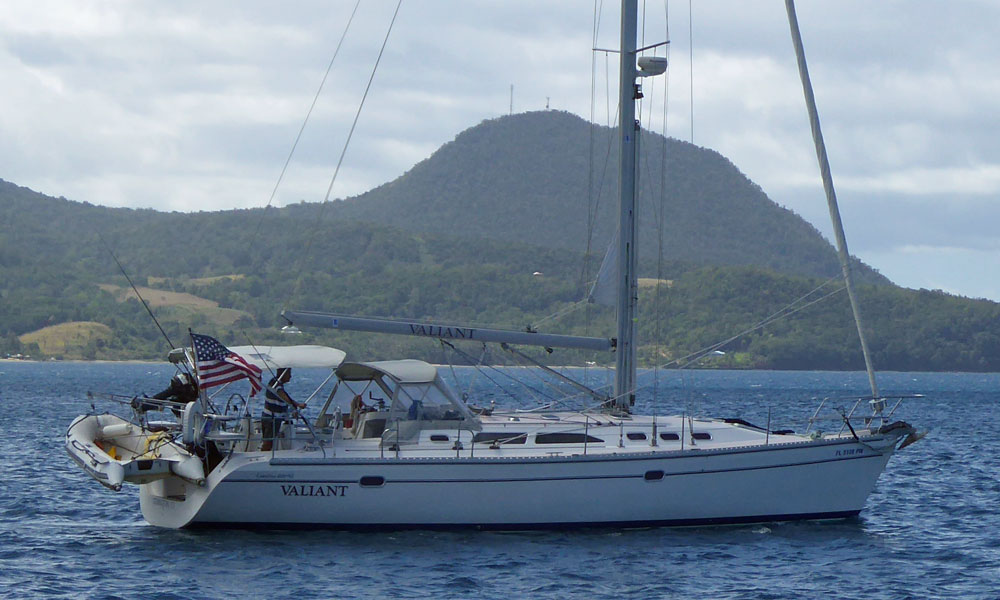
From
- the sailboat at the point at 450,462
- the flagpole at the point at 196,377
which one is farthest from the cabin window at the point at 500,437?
the flagpole at the point at 196,377

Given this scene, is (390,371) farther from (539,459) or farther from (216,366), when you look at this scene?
(539,459)

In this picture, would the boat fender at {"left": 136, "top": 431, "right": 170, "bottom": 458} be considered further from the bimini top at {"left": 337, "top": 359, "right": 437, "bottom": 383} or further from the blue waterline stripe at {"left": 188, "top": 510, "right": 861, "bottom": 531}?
the bimini top at {"left": 337, "top": 359, "right": 437, "bottom": 383}

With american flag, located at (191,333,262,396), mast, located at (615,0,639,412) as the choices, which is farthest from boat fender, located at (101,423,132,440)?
mast, located at (615,0,639,412)

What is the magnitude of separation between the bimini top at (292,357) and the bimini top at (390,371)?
0.47 m

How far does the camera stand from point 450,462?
69.6 ft

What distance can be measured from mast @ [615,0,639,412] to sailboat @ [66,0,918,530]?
0.48m

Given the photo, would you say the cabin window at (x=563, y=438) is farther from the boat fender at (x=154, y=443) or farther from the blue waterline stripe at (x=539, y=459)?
the boat fender at (x=154, y=443)

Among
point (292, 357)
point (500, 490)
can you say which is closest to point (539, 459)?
point (500, 490)

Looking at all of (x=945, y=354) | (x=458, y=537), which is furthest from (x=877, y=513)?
(x=945, y=354)

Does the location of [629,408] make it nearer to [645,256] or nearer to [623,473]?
[623,473]

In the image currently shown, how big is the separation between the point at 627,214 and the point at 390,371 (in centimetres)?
583

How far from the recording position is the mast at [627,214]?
2481 cm

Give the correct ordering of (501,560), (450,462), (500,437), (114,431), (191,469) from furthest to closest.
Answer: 1. (114,431)
2. (500,437)
3. (450,462)
4. (191,469)
5. (501,560)

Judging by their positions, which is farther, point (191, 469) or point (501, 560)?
point (191, 469)
